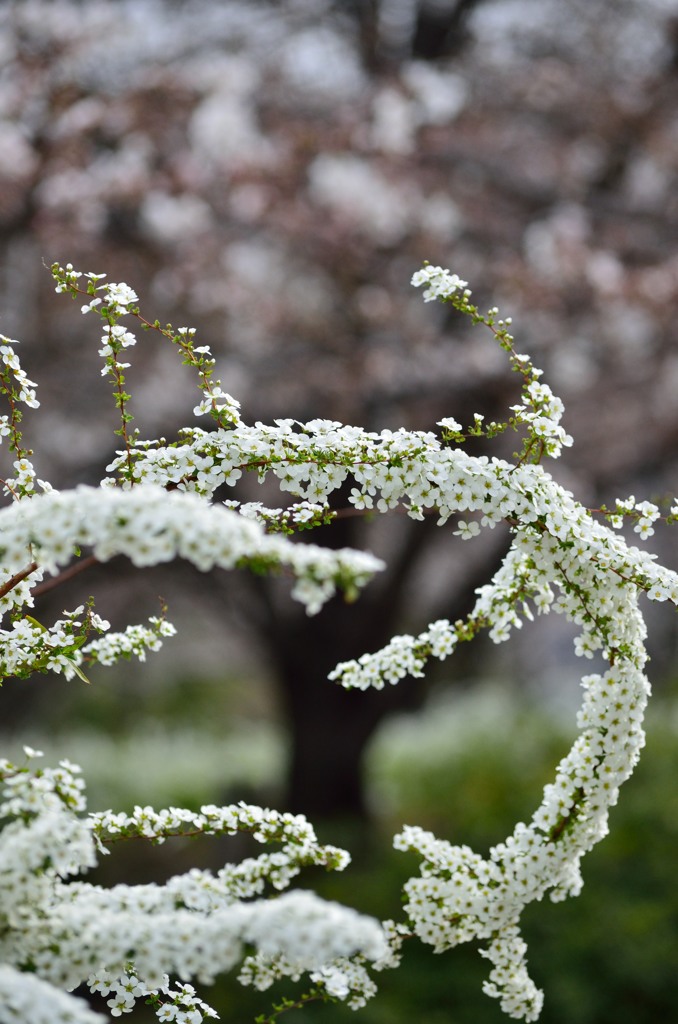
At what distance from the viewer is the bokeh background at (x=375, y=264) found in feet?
19.8

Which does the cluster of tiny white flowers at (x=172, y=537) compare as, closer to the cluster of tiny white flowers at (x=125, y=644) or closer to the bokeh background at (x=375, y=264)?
the cluster of tiny white flowers at (x=125, y=644)

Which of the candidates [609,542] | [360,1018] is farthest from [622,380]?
[609,542]

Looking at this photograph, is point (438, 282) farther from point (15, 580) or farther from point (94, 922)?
point (94, 922)

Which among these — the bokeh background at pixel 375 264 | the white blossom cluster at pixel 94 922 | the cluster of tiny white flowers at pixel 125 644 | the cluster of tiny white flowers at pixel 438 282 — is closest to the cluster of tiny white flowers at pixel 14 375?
the cluster of tiny white flowers at pixel 125 644

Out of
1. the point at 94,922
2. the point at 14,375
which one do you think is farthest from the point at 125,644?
the point at 94,922

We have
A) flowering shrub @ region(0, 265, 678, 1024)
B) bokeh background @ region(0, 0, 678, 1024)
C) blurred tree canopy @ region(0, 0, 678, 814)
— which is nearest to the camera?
flowering shrub @ region(0, 265, 678, 1024)

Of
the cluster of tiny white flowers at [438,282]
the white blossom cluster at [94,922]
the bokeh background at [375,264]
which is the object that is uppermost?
the bokeh background at [375,264]

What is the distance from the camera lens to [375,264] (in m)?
7.09

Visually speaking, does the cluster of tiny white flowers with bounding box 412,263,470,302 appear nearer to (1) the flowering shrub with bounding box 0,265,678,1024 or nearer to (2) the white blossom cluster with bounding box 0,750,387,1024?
(1) the flowering shrub with bounding box 0,265,678,1024

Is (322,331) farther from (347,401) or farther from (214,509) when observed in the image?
(214,509)

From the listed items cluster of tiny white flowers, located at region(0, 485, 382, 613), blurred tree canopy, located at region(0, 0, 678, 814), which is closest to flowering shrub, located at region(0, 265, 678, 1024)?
cluster of tiny white flowers, located at region(0, 485, 382, 613)

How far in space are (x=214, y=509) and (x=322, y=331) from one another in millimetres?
5709

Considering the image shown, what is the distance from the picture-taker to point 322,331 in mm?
7188

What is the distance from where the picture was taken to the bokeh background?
604 cm
